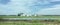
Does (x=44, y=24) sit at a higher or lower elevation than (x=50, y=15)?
lower

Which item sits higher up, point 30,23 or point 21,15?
point 21,15

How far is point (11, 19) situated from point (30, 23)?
38 centimetres

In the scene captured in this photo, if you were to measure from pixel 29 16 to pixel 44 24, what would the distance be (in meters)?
0.32

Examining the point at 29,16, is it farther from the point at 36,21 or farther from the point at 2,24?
the point at 2,24

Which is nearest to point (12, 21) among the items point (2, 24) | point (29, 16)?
point (2, 24)

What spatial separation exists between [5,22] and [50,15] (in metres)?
0.84

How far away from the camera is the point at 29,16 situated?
174 cm

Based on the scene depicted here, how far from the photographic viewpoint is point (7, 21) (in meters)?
1.80

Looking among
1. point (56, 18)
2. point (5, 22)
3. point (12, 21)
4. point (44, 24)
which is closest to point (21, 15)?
point (12, 21)

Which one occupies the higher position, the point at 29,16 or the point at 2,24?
the point at 29,16

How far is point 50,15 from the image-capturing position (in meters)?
1.73

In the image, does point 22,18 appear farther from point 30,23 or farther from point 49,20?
point 49,20

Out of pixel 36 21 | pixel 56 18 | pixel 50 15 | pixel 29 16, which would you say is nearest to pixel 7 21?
pixel 29 16

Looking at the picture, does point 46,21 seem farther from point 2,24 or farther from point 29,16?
point 2,24
